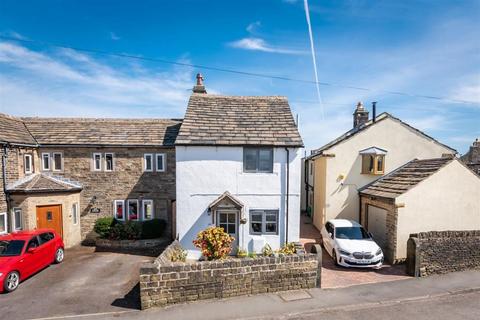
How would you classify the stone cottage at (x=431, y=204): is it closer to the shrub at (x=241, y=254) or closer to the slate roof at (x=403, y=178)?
the slate roof at (x=403, y=178)

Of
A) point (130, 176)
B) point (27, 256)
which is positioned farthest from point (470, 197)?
point (27, 256)

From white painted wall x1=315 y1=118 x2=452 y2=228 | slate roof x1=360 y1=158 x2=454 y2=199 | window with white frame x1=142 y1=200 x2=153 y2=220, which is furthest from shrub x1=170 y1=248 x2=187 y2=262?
slate roof x1=360 y1=158 x2=454 y2=199

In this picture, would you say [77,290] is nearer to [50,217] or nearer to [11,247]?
[11,247]

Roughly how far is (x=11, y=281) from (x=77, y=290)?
7.53 feet

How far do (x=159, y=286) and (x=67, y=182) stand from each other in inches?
431

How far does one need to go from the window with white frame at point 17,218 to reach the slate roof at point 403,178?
18.6m

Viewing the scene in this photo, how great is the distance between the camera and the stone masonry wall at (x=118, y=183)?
1575 centimetres

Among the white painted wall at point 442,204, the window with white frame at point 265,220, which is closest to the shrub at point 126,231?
the window with white frame at point 265,220

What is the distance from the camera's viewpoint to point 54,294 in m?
9.17

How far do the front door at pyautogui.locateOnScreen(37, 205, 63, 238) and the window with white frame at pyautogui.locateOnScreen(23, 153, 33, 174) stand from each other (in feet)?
8.94

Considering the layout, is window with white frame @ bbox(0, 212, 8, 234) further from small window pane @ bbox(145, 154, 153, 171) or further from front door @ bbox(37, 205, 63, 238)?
small window pane @ bbox(145, 154, 153, 171)

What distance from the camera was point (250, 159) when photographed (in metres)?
13.0

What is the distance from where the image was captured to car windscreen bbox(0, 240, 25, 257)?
388 inches

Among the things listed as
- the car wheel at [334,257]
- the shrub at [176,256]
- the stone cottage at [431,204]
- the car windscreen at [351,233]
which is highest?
the stone cottage at [431,204]
